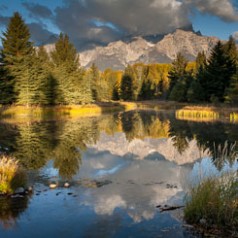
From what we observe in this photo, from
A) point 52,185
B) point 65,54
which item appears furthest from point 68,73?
point 52,185

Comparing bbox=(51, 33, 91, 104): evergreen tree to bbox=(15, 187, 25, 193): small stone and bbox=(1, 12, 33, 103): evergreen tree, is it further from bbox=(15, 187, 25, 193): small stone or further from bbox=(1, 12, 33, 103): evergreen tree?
bbox=(15, 187, 25, 193): small stone

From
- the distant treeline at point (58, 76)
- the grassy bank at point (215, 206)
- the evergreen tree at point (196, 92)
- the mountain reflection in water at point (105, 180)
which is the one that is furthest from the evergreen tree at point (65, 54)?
the grassy bank at point (215, 206)

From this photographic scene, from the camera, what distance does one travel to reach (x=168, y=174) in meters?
14.6

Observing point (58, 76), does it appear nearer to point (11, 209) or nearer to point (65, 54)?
point (65, 54)

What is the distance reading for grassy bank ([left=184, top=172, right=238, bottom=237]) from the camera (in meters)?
8.22

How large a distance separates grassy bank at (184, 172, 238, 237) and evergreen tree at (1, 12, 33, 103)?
4243cm

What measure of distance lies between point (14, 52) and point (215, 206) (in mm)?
48418

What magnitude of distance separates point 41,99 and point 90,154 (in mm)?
33778

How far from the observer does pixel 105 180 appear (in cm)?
1362

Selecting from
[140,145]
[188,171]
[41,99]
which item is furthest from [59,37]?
[188,171]

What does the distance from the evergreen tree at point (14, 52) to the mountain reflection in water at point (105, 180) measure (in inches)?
982

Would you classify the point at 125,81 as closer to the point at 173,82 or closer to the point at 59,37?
the point at 173,82

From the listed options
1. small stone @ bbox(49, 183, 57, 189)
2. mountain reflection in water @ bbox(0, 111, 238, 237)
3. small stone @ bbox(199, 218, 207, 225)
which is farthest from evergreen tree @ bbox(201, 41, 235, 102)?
small stone @ bbox(199, 218, 207, 225)

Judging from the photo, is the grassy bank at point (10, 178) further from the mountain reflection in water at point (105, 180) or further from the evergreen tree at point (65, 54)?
the evergreen tree at point (65, 54)
